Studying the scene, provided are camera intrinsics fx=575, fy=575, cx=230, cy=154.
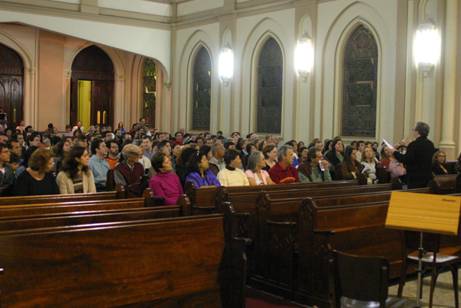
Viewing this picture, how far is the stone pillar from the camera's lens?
38.5 ft

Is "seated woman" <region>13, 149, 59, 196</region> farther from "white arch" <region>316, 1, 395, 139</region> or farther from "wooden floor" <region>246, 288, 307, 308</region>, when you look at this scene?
"white arch" <region>316, 1, 395, 139</region>

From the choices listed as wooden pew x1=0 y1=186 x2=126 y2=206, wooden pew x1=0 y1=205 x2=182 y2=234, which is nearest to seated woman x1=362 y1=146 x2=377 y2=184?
wooden pew x1=0 y1=186 x2=126 y2=206

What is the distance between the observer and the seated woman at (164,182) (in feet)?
22.8

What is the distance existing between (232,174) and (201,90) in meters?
11.3

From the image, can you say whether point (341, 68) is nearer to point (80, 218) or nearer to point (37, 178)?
point (37, 178)

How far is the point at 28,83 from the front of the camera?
65.4ft

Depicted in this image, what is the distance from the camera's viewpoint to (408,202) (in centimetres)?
445

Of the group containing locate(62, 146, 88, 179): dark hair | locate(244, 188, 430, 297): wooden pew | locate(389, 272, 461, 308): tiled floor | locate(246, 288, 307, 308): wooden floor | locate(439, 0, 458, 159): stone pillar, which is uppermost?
locate(439, 0, 458, 159): stone pillar

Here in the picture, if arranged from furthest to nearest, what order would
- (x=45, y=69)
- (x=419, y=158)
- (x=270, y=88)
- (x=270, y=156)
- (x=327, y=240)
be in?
(x=45, y=69), (x=270, y=88), (x=270, y=156), (x=419, y=158), (x=327, y=240)

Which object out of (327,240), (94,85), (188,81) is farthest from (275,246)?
(94,85)

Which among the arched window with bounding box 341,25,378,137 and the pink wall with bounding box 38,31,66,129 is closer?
the arched window with bounding box 341,25,378,137

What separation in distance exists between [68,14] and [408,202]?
1529 cm

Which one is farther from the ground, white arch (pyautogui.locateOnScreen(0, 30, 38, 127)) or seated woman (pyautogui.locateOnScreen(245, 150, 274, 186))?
white arch (pyautogui.locateOnScreen(0, 30, 38, 127))

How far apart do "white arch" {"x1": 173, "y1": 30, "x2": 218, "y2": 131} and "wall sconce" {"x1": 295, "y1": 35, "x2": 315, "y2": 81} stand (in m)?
3.88
